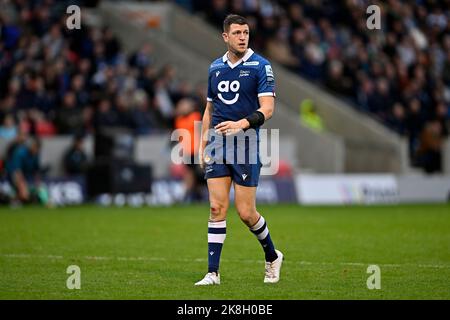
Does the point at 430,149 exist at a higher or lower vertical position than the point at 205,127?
lower

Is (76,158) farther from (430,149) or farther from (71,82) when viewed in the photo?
(430,149)

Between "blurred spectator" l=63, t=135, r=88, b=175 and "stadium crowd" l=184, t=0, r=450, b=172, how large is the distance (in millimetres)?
9315

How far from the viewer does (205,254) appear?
44.4ft

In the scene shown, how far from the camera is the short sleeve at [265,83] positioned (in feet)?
34.3

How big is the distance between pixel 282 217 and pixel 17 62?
31.2 feet

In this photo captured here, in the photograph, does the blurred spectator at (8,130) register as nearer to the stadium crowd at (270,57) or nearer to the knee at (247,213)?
the stadium crowd at (270,57)

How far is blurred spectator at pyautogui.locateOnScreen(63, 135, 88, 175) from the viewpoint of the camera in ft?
82.2

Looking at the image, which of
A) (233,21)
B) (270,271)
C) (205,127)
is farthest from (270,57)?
(270,271)

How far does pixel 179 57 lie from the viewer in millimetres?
31859

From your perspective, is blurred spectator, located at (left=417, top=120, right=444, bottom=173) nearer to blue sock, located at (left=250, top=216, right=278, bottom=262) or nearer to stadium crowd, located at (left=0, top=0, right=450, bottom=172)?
stadium crowd, located at (left=0, top=0, right=450, bottom=172)

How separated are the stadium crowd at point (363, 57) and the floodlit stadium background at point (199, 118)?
6 cm

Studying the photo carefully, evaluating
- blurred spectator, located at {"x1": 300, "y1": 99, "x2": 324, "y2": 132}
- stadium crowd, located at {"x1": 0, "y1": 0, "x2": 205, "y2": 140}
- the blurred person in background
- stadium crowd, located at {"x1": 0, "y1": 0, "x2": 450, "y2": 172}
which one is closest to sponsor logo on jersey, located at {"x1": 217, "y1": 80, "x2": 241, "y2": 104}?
the blurred person in background

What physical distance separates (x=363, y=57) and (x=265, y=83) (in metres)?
24.8
